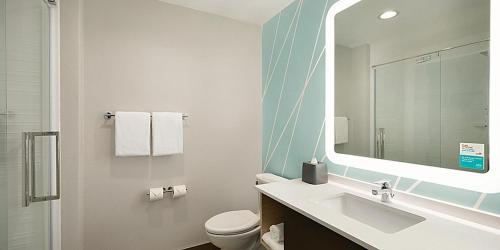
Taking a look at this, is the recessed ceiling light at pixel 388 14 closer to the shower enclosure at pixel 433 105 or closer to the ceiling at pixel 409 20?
the ceiling at pixel 409 20

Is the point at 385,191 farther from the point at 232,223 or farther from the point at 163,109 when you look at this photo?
the point at 163,109

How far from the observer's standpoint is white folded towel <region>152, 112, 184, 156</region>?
190cm

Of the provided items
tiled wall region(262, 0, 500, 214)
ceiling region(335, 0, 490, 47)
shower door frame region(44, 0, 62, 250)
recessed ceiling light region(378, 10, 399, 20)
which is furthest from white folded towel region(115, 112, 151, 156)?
recessed ceiling light region(378, 10, 399, 20)

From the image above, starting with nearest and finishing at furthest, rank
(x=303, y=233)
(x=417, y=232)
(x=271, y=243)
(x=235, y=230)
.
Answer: (x=417, y=232) < (x=303, y=233) < (x=271, y=243) < (x=235, y=230)

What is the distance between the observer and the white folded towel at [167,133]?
1902mm

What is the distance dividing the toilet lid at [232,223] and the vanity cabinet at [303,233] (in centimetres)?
34

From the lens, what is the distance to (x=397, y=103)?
1148 millimetres

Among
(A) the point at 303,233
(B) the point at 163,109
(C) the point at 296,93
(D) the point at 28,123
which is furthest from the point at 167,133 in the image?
(A) the point at 303,233

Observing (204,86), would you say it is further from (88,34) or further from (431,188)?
(431,188)

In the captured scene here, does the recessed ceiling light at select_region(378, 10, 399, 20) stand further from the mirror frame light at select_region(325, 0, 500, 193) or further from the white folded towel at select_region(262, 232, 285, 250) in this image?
the white folded towel at select_region(262, 232, 285, 250)

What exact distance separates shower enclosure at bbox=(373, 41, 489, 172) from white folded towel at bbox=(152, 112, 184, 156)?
1.51 m

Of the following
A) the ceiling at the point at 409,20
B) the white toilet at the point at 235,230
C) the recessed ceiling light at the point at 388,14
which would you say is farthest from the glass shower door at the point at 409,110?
the white toilet at the point at 235,230

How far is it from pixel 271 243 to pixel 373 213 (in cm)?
59

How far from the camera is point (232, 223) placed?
178 centimetres
